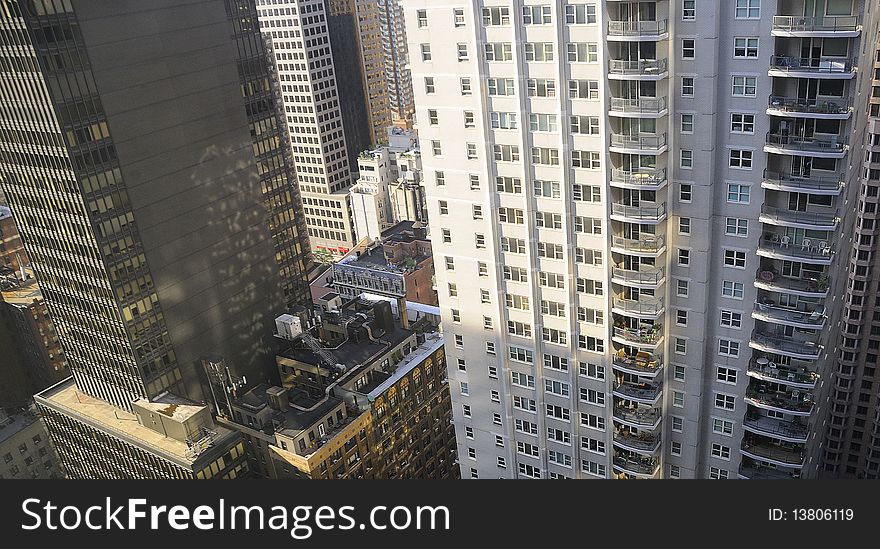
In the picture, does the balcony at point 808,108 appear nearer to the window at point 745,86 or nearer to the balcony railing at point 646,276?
the window at point 745,86

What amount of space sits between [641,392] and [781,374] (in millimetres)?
10963

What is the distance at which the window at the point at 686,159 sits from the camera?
5203 centimetres

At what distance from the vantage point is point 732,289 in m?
55.5

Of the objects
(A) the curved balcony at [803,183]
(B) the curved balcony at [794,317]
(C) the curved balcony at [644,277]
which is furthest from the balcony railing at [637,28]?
(B) the curved balcony at [794,317]

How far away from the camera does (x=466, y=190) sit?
5997cm

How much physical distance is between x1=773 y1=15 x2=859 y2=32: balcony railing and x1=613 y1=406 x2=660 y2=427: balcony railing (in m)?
32.3

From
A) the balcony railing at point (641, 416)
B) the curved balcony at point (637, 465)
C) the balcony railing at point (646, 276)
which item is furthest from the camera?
the curved balcony at point (637, 465)

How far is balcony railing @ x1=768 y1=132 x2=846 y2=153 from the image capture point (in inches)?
1919

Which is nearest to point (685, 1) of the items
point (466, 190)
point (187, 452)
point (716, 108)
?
point (716, 108)

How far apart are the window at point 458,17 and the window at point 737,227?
80.7 feet

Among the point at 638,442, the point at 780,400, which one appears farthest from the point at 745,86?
the point at 638,442

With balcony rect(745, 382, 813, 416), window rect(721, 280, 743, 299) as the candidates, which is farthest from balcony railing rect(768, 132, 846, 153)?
balcony rect(745, 382, 813, 416)

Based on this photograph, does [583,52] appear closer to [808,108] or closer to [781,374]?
[808,108]

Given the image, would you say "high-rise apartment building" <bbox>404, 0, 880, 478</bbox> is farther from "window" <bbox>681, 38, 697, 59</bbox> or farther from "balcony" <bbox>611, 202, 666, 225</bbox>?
"balcony" <bbox>611, 202, 666, 225</bbox>
